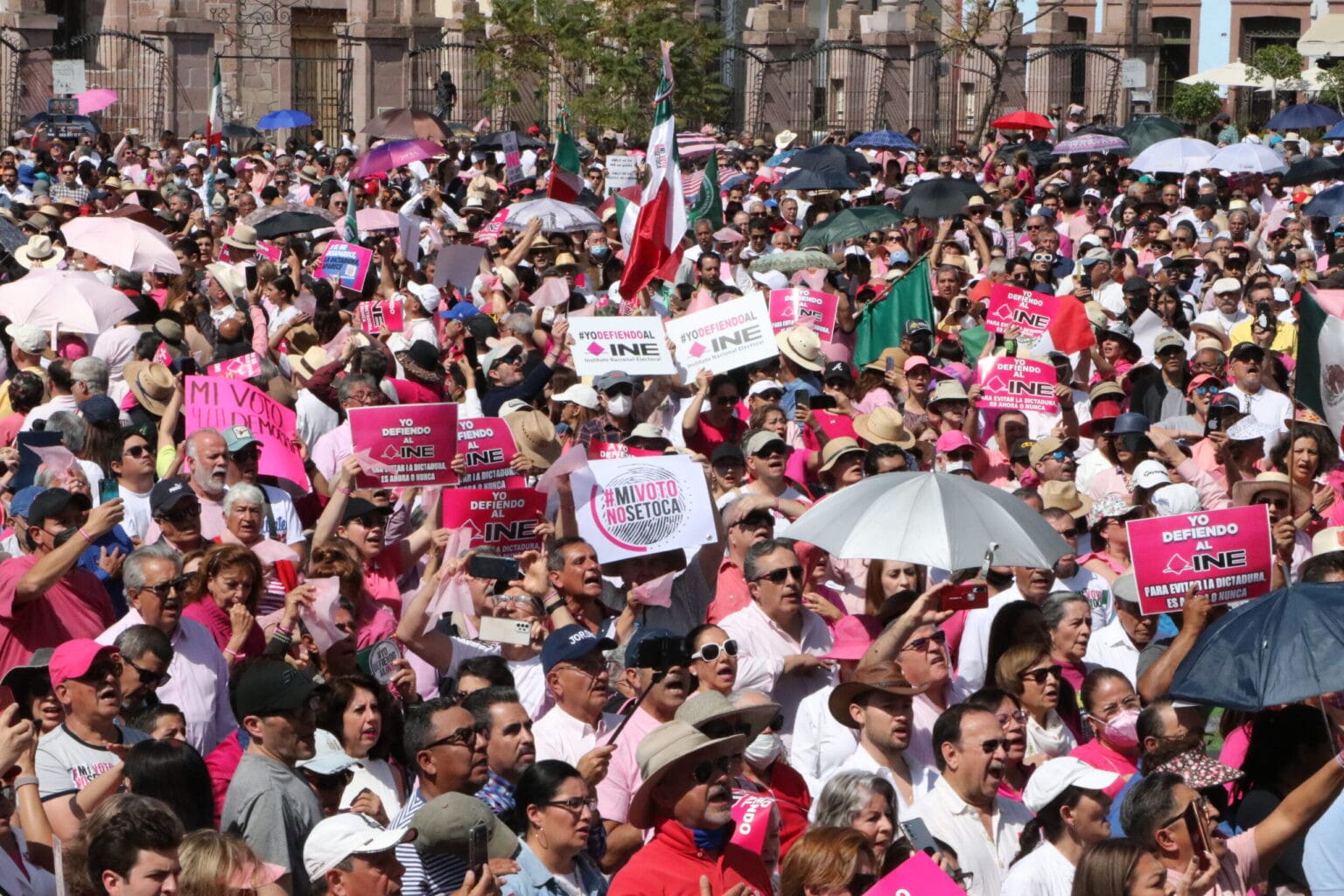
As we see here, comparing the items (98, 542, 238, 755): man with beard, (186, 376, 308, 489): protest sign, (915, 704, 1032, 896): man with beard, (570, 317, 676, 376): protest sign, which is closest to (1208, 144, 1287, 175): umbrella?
(570, 317, 676, 376): protest sign

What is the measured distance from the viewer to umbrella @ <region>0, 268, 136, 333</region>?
40.1 feet

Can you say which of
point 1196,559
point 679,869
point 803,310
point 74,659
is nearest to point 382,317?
point 803,310

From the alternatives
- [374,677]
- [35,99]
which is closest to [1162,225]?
[374,677]

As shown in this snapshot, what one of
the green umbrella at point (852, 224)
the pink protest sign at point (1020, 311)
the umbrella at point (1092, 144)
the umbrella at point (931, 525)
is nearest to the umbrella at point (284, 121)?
the umbrella at point (1092, 144)

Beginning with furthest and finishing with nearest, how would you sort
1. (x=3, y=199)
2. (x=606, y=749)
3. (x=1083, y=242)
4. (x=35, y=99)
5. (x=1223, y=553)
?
1. (x=35, y=99)
2. (x=3, y=199)
3. (x=1083, y=242)
4. (x=1223, y=553)
5. (x=606, y=749)

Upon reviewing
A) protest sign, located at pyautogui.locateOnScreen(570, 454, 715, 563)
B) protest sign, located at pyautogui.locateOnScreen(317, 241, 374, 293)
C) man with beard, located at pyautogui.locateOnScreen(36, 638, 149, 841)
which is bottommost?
man with beard, located at pyautogui.locateOnScreen(36, 638, 149, 841)

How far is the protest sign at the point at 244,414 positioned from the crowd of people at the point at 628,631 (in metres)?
0.09

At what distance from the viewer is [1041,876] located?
6316 millimetres

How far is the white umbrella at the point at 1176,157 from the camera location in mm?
24609

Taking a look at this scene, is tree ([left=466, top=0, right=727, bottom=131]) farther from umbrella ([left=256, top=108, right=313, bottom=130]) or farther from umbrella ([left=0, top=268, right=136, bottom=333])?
umbrella ([left=0, top=268, right=136, bottom=333])

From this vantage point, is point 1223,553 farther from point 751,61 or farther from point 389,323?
point 751,61

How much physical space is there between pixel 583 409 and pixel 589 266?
6823 mm

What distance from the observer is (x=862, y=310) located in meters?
14.9

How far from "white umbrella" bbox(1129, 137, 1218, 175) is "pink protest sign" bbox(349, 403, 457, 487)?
641 inches
